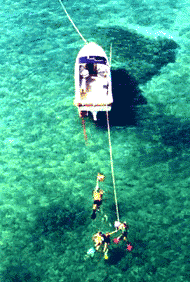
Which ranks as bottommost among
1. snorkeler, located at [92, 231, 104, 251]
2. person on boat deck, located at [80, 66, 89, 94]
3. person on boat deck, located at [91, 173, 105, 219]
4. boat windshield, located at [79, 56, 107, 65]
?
snorkeler, located at [92, 231, 104, 251]

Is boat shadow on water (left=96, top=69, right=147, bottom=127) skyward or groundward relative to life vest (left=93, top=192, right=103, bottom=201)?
skyward

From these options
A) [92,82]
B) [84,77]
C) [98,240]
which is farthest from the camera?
[92,82]

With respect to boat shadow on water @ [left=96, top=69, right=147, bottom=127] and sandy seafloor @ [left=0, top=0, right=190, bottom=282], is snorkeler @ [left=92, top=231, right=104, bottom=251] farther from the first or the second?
boat shadow on water @ [left=96, top=69, right=147, bottom=127]

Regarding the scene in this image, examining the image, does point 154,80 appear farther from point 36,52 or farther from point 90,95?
point 36,52

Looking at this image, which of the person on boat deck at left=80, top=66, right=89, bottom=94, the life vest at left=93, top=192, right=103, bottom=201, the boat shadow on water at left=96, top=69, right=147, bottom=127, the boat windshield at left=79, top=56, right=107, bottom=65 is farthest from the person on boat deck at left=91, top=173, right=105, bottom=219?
the boat windshield at left=79, top=56, right=107, bottom=65

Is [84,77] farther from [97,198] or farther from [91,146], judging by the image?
[97,198]

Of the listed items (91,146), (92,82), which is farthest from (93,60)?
(91,146)

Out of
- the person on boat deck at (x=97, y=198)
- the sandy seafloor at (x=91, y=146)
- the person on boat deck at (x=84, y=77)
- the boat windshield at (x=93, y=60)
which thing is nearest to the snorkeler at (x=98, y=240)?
the sandy seafloor at (x=91, y=146)
